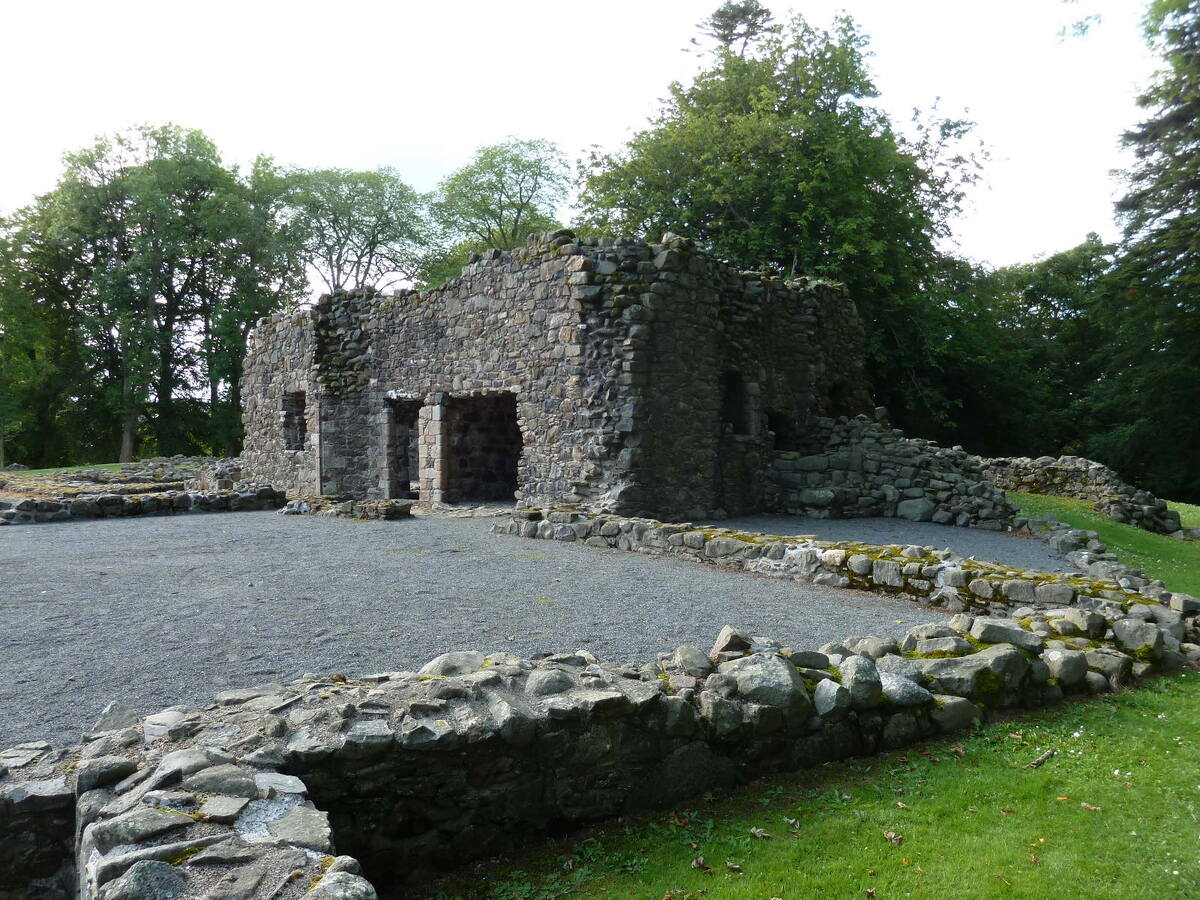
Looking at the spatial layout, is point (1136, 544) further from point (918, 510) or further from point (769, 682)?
point (769, 682)

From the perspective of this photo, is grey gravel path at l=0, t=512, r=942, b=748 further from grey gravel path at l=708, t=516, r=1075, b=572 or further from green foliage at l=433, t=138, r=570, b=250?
green foliage at l=433, t=138, r=570, b=250

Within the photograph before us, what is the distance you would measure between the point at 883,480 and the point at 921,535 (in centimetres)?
264

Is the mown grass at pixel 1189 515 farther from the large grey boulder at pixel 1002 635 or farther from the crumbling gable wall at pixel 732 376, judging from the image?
the large grey boulder at pixel 1002 635

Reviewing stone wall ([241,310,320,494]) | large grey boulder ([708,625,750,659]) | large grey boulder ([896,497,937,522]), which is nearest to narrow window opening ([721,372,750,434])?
large grey boulder ([896,497,937,522])

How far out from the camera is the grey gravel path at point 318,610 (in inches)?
187

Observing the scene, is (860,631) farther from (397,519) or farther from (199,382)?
(199,382)

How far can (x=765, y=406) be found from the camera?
1540 cm

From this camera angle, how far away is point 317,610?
6.39 meters

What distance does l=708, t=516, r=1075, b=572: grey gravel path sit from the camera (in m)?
10.4

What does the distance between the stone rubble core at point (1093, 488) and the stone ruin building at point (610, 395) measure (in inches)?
208

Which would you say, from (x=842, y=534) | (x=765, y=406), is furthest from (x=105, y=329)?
(x=842, y=534)

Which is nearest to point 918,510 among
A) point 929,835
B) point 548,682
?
point 929,835

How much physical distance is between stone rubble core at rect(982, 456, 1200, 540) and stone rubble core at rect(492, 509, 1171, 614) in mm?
6637

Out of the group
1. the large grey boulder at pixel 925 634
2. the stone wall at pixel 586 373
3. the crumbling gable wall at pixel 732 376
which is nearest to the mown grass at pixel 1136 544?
the crumbling gable wall at pixel 732 376
